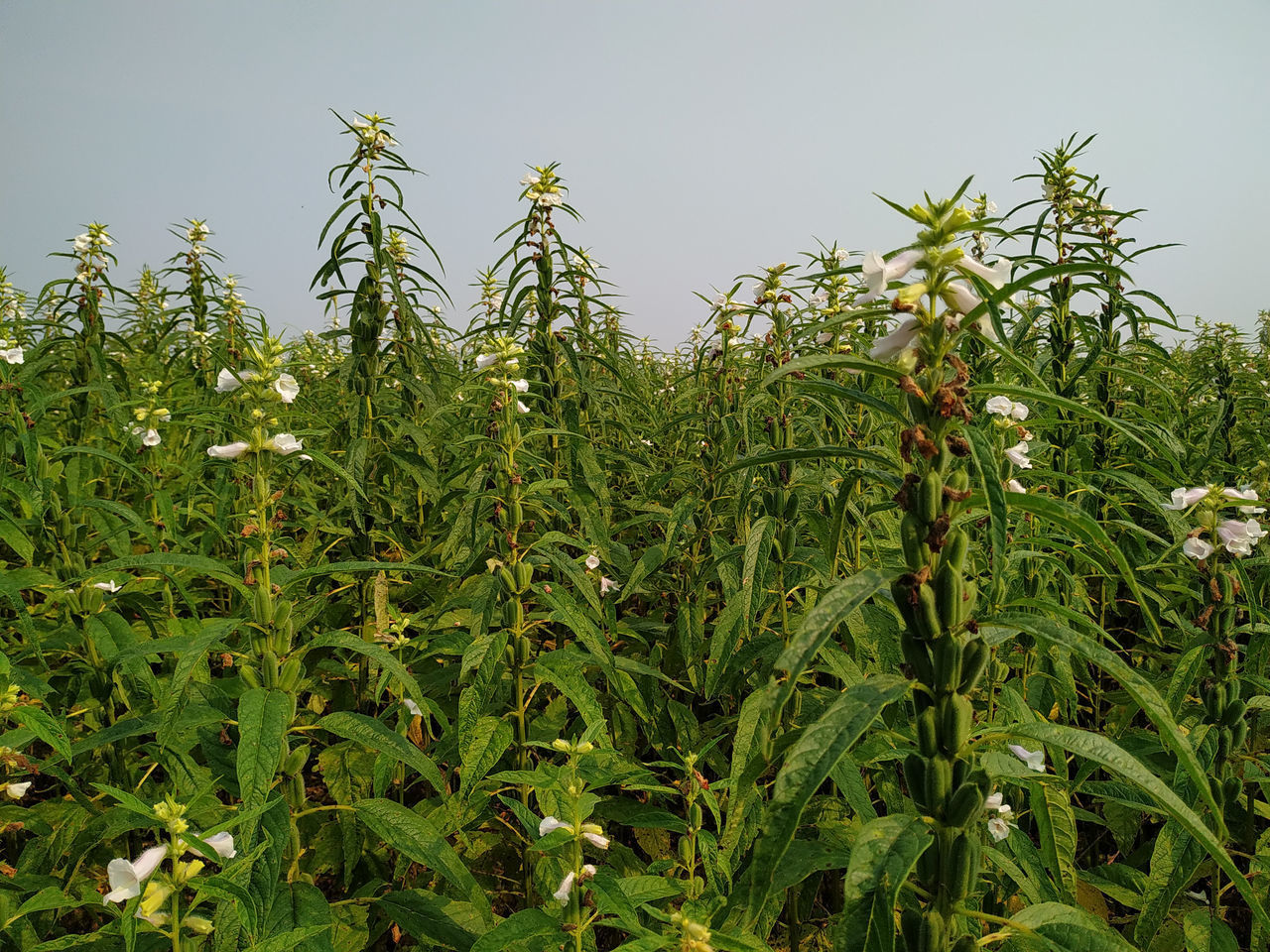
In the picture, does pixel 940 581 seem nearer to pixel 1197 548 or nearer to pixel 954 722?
pixel 954 722

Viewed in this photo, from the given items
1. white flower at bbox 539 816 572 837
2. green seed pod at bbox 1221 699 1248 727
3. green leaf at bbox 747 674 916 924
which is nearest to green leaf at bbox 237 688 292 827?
white flower at bbox 539 816 572 837

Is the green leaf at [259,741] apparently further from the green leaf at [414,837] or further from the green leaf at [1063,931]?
the green leaf at [1063,931]

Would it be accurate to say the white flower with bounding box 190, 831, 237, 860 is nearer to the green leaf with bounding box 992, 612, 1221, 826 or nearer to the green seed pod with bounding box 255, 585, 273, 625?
the green seed pod with bounding box 255, 585, 273, 625

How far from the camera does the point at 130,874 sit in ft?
5.20

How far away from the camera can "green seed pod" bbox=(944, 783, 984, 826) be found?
45.3 inches

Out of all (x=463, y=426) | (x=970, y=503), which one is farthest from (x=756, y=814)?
(x=463, y=426)

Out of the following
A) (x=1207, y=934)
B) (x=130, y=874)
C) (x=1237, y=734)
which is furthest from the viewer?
(x=1237, y=734)

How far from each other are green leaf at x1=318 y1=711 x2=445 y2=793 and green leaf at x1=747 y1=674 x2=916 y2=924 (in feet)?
3.70

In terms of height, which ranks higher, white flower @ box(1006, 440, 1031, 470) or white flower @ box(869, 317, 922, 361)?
white flower @ box(869, 317, 922, 361)

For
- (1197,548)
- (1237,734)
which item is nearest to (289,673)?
(1197,548)

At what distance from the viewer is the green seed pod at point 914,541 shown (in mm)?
1195

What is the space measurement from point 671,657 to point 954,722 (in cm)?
228

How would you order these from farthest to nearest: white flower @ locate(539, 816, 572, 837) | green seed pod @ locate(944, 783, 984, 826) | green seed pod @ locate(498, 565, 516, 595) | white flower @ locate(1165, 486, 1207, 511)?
green seed pod @ locate(498, 565, 516, 595), white flower @ locate(1165, 486, 1207, 511), white flower @ locate(539, 816, 572, 837), green seed pod @ locate(944, 783, 984, 826)

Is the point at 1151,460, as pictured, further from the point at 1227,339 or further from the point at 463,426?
the point at 463,426
